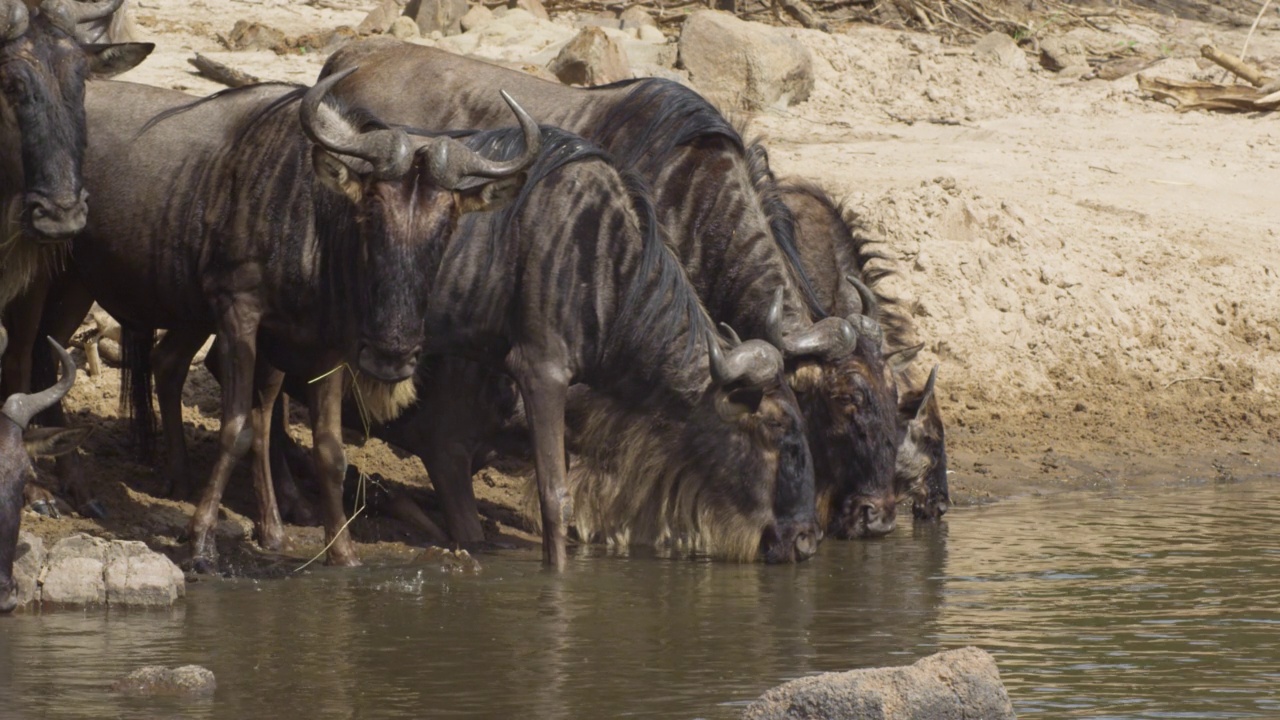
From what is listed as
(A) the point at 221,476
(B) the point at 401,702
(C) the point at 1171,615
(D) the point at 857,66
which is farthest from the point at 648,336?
(D) the point at 857,66

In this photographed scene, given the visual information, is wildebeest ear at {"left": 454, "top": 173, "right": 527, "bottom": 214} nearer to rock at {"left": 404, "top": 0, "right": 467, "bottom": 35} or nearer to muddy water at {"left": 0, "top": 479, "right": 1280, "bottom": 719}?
muddy water at {"left": 0, "top": 479, "right": 1280, "bottom": 719}

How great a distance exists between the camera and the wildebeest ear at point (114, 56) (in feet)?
27.9

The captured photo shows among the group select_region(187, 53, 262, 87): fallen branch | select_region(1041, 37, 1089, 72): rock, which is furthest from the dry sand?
select_region(1041, 37, 1089, 72): rock

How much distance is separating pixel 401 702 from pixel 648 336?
307 cm

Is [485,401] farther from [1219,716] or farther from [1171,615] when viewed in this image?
[1219,716]

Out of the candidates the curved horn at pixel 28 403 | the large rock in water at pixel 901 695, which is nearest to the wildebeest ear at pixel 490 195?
the curved horn at pixel 28 403

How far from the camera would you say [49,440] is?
7422mm

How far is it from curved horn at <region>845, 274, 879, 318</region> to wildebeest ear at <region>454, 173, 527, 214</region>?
92.3 inches

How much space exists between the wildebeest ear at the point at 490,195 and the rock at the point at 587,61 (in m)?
5.37

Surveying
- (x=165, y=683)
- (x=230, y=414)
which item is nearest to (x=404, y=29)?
(x=230, y=414)

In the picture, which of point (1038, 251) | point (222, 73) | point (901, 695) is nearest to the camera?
point (901, 695)

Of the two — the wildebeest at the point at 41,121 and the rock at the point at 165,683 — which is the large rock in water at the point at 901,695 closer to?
the rock at the point at 165,683

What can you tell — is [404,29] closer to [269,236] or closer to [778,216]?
[778,216]

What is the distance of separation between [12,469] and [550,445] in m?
2.22
